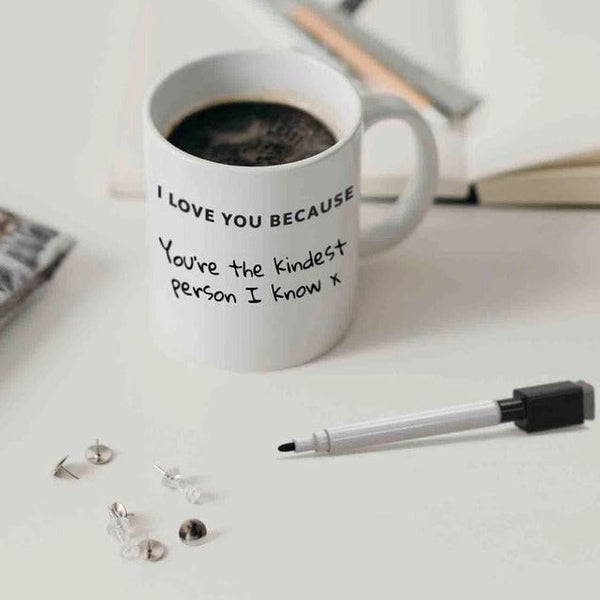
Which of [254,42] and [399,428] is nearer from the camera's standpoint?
[399,428]

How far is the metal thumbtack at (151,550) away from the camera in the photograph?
551mm

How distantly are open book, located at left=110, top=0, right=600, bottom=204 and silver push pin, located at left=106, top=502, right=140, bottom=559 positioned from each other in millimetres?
224

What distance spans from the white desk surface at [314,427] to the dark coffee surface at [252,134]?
10 cm

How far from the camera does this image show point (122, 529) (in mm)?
558

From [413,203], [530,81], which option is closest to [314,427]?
[413,203]

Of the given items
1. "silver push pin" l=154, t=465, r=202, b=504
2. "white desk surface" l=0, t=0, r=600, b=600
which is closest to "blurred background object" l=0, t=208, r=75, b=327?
"white desk surface" l=0, t=0, r=600, b=600

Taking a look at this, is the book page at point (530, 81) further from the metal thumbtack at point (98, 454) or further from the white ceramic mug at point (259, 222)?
the metal thumbtack at point (98, 454)

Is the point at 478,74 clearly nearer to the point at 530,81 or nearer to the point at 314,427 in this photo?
the point at 530,81

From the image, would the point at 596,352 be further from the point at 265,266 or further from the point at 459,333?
the point at 265,266

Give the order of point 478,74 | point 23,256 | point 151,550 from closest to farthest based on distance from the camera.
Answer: point 151,550 → point 23,256 → point 478,74

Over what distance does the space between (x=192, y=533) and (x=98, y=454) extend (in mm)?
63

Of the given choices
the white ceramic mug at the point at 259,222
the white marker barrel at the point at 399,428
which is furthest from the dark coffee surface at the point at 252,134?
the white marker barrel at the point at 399,428

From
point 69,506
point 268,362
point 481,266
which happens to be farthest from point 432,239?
point 69,506

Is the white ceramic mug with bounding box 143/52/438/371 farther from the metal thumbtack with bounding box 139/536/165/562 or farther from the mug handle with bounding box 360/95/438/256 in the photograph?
the metal thumbtack with bounding box 139/536/165/562
